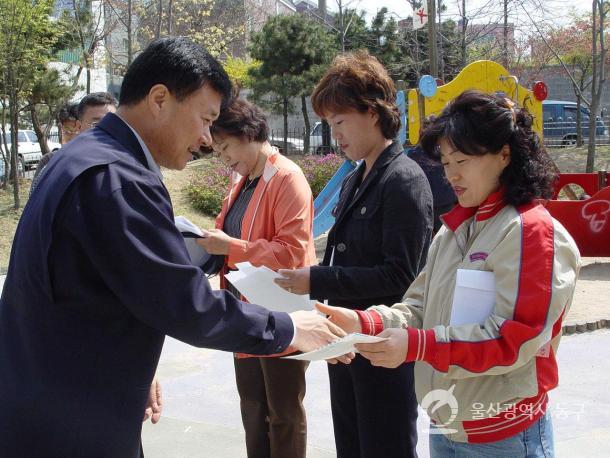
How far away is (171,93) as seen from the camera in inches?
72.0

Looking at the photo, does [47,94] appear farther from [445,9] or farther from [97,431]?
[97,431]

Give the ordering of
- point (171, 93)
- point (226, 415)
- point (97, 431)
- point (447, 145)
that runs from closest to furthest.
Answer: point (97, 431), point (171, 93), point (447, 145), point (226, 415)

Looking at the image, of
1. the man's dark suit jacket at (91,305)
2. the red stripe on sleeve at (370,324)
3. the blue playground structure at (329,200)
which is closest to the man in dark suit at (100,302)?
the man's dark suit jacket at (91,305)

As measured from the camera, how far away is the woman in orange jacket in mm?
2961

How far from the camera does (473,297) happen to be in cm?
188

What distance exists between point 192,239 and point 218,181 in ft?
37.0

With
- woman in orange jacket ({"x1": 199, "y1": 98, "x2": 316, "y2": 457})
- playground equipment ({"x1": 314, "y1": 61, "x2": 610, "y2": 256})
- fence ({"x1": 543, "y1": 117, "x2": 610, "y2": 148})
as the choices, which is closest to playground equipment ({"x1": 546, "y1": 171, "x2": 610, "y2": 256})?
playground equipment ({"x1": 314, "y1": 61, "x2": 610, "y2": 256})

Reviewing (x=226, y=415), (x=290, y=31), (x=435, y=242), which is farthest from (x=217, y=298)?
(x=290, y=31)

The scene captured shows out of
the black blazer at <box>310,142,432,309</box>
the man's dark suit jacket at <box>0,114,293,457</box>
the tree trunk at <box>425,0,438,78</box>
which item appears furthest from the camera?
the tree trunk at <box>425,0,438,78</box>

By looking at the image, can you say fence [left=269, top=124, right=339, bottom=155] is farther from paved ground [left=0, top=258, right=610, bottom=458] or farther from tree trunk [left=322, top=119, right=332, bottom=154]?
paved ground [left=0, top=258, right=610, bottom=458]

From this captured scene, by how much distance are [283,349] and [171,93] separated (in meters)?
0.73

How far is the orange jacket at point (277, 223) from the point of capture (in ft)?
9.62

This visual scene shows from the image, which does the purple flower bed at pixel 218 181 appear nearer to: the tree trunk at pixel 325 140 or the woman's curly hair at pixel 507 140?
the tree trunk at pixel 325 140

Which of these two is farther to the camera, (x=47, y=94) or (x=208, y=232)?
(x=47, y=94)
